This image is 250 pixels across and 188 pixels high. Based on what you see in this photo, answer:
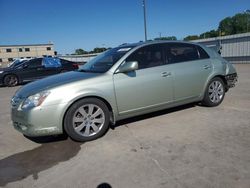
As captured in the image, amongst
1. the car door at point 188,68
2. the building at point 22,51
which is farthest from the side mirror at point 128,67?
the building at point 22,51

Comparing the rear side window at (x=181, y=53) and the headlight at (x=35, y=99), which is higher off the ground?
the rear side window at (x=181, y=53)

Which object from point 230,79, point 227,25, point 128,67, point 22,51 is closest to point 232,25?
point 227,25

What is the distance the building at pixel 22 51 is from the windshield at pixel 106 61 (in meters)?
84.6

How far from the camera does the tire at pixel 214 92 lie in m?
5.61

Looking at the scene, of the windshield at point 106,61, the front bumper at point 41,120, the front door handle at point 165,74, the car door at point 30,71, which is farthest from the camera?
the car door at point 30,71

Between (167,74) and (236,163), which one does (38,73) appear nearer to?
(167,74)

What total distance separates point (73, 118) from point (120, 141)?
2.85 ft

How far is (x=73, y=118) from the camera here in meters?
4.06

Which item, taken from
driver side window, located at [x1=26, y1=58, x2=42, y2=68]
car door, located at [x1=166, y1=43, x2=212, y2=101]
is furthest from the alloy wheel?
driver side window, located at [x1=26, y1=58, x2=42, y2=68]

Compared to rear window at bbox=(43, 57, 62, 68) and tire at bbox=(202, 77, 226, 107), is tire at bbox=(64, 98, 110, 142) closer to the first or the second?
tire at bbox=(202, 77, 226, 107)

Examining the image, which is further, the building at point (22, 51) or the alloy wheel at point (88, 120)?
the building at point (22, 51)

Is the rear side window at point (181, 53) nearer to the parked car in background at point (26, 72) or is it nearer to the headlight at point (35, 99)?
the headlight at point (35, 99)

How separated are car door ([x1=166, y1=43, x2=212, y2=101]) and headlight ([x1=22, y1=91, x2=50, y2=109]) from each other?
253 centimetres

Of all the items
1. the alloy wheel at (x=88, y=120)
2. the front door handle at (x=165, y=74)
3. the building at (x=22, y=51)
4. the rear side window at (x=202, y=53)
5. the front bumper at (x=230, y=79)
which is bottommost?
the alloy wheel at (x=88, y=120)
